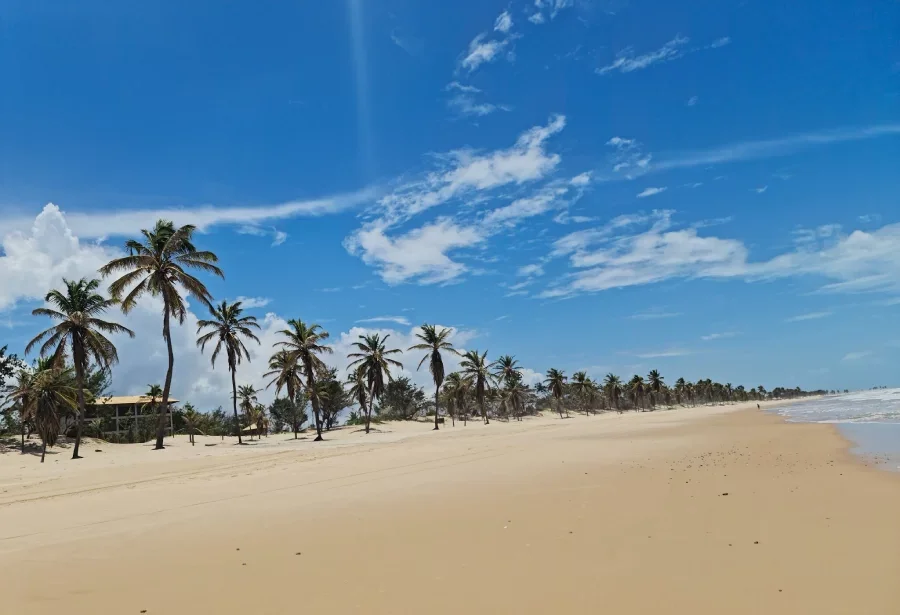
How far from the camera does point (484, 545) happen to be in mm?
6598

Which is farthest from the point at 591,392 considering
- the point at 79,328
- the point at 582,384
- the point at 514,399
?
the point at 79,328

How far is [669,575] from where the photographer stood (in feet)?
16.6

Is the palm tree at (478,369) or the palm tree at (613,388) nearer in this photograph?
the palm tree at (478,369)

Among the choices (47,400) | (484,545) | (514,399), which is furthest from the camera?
(514,399)

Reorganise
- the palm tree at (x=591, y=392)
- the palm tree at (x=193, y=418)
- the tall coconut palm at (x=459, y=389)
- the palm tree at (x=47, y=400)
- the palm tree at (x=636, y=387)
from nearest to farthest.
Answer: the palm tree at (x=47, y=400) → the palm tree at (x=193, y=418) → the tall coconut palm at (x=459, y=389) → the palm tree at (x=591, y=392) → the palm tree at (x=636, y=387)

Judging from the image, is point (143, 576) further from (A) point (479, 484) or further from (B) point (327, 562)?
(A) point (479, 484)

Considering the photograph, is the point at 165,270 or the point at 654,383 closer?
the point at 165,270

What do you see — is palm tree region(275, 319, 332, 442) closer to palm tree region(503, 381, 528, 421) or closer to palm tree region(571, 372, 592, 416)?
palm tree region(503, 381, 528, 421)

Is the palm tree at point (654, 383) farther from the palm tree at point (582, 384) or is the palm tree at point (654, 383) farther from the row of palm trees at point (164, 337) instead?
the row of palm trees at point (164, 337)

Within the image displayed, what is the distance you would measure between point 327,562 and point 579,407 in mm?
124852

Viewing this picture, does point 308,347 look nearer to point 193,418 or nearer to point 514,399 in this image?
point 193,418

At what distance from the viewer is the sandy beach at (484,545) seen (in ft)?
15.7

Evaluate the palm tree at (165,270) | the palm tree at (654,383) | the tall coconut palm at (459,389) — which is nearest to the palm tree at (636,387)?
the palm tree at (654,383)

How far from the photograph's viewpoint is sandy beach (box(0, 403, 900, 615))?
4.78 meters
